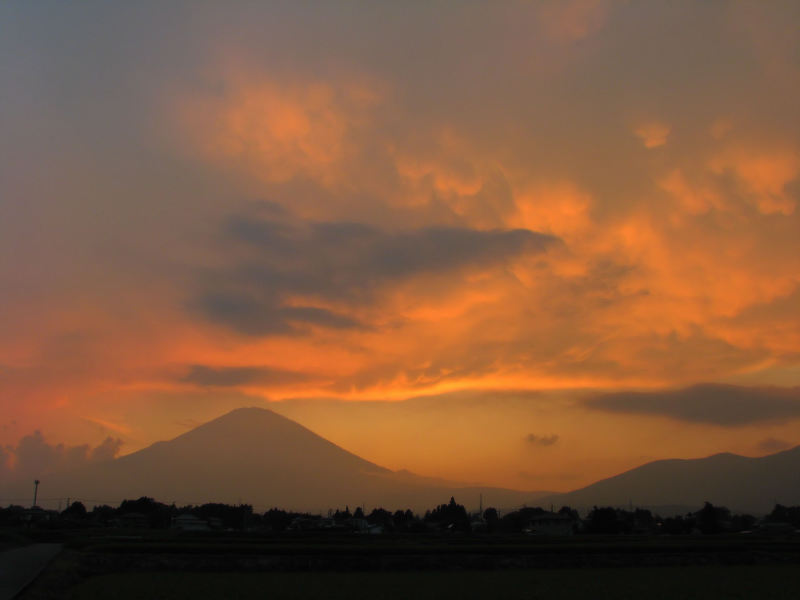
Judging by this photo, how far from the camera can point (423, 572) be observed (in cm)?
4391

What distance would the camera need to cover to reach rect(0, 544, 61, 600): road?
91.6ft

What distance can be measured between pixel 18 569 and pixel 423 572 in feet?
77.5

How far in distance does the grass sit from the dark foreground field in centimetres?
5

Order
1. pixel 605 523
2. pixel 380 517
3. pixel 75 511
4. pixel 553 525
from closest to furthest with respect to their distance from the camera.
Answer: pixel 605 523 < pixel 553 525 < pixel 75 511 < pixel 380 517

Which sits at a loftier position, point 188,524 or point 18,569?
point 18,569

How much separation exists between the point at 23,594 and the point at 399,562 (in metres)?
25.9

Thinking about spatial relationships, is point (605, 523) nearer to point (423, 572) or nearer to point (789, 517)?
point (423, 572)

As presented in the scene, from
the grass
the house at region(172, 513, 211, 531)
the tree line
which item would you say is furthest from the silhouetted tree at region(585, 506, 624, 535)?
the house at region(172, 513, 211, 531)

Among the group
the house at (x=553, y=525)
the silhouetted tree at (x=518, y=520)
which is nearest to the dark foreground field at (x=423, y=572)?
the house at (x=553, y=525)

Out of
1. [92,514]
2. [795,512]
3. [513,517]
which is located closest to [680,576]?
[513,517]

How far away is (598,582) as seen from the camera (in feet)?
120

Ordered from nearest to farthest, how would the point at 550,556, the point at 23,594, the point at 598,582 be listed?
the point at 23,594 → the point at 598,582 → the point at 550,556

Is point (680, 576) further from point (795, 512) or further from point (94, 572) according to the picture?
point (795, 512)

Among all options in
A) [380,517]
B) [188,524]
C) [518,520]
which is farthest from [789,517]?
[188,524]
